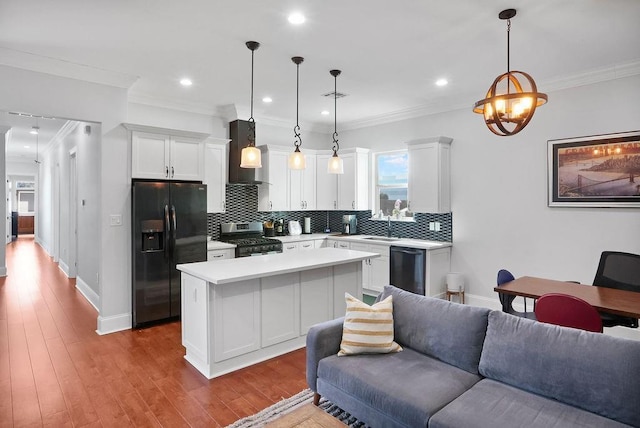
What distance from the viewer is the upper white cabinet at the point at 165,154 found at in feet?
14.2

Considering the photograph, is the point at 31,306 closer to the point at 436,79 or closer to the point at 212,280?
the point at 212,280

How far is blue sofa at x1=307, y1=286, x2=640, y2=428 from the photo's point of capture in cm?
179

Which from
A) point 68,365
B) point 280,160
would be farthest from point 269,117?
point 68,365

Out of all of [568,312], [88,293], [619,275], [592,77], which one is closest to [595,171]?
[592,77]

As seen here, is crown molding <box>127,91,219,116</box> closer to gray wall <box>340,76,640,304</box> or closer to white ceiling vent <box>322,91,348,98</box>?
white ceiling vent <box>322,91,348,98</box>

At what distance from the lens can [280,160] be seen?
6.14 meters

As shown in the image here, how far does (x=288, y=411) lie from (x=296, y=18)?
2918 mm

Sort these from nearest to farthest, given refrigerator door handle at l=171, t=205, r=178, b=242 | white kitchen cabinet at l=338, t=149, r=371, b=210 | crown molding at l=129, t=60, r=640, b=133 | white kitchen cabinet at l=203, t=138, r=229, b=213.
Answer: crown molding at l=129, t=60, r=640, b=133 < refrigerator door handle at l=171, t=205, r=178, b=242 < white kitchen cabinet at l=203, t=138, r=229, b=213 < white kitchen cabinet at l=338, t=149, r=371, b=210

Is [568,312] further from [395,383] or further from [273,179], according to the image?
[273,179]

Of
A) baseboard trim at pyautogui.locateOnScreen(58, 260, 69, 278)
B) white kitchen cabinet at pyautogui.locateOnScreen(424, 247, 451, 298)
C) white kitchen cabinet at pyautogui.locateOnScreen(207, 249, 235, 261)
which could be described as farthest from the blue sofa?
baseboard trim at pyautogui.locateOnScreen(58, 260, 69, 278)

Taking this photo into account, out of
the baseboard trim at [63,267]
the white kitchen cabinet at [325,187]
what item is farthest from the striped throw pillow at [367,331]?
the baseboard trim at [63,267]

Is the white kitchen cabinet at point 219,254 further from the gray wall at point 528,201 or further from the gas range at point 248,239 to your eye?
the gray wall at point 528,201

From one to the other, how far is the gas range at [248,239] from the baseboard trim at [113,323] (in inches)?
60.6

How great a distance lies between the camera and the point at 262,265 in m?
3.38
